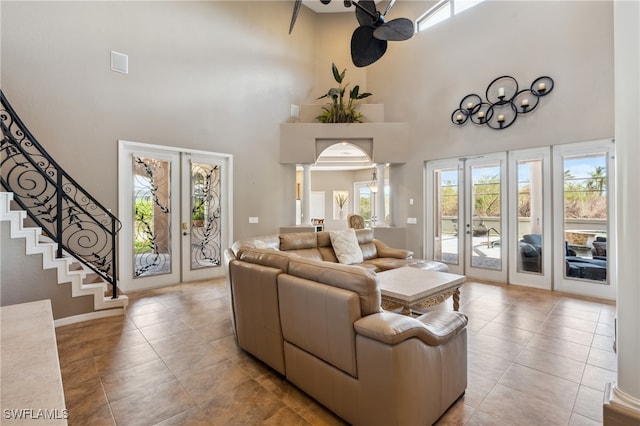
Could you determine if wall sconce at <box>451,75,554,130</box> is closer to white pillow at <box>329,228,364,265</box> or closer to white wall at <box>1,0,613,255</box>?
white wall at <box>1,0,613,255</box>

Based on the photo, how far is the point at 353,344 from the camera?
1532 mm

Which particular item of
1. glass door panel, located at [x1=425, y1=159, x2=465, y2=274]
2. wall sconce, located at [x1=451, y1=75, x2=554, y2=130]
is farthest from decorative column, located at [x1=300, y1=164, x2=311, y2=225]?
wall sconce, located at [x1=451, y1=75, x2=554, y2=130]

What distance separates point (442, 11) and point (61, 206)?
7.82 meters

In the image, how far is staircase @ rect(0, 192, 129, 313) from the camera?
2850 mm

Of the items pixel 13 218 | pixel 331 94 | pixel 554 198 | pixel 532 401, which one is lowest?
pixel 532 401

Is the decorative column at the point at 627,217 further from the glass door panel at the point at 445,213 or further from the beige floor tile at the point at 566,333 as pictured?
the glass door panel at the point at 445,213

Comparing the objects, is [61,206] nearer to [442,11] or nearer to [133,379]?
[133,379]

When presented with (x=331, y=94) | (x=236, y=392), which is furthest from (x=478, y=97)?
(x=236, y=392)

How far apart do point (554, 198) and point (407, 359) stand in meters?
4.76

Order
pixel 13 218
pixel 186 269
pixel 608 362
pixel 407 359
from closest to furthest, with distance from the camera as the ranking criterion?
pixel 407 359
pixel 608 362
pixel 13 218
pixel 186 269

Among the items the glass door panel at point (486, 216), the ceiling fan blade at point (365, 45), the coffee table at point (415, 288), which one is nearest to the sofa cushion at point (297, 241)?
the coffee table at point (415, 288)

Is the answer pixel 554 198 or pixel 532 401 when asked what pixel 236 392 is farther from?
pixel 554 198

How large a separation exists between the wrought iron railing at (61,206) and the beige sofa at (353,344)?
2.69m

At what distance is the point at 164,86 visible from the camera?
479 cm
